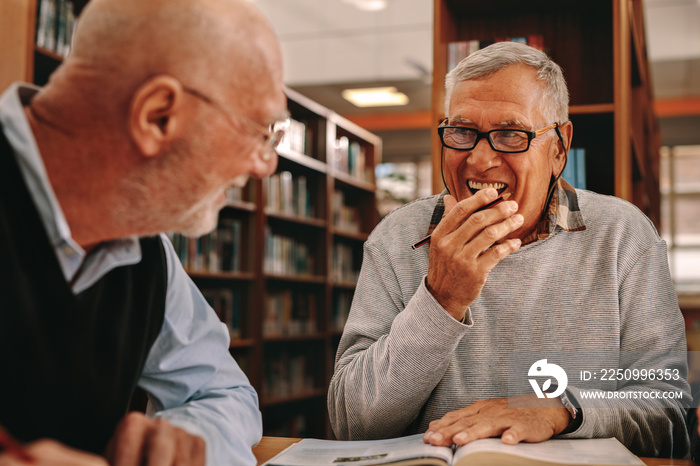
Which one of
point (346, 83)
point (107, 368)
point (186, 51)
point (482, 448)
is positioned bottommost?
point (482, 448)

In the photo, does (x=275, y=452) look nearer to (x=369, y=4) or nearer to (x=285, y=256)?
(x=285, y=256)

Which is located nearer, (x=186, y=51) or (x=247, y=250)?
(x=186, y=51)

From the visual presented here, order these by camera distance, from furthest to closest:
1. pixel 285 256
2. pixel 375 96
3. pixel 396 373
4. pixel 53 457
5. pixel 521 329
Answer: pixel 375 96 → pixel 285 256 → pixel 521 329 → pixel 396 373 → pixel 53 457

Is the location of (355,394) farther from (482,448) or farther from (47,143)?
(47,143)

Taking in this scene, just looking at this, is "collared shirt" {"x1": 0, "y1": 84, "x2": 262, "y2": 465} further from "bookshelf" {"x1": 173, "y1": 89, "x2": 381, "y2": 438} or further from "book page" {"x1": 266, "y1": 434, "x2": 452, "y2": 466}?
"bookshelf" {"x1": 173, "y1": 89, "x2": 381, "y2": 438}

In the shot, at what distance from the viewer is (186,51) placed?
0.76 meters

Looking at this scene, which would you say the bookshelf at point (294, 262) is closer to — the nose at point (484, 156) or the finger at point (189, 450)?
the nose at point (484, 156)

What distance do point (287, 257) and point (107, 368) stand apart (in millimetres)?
3620

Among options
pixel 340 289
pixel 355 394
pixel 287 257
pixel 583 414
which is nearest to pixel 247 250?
pixel 287 257

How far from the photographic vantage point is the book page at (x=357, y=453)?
34.6 inches

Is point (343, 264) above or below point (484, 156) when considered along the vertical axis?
below

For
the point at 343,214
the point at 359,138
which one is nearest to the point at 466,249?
the point at 343,214

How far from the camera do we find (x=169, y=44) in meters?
0.75

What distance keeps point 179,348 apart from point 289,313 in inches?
140
